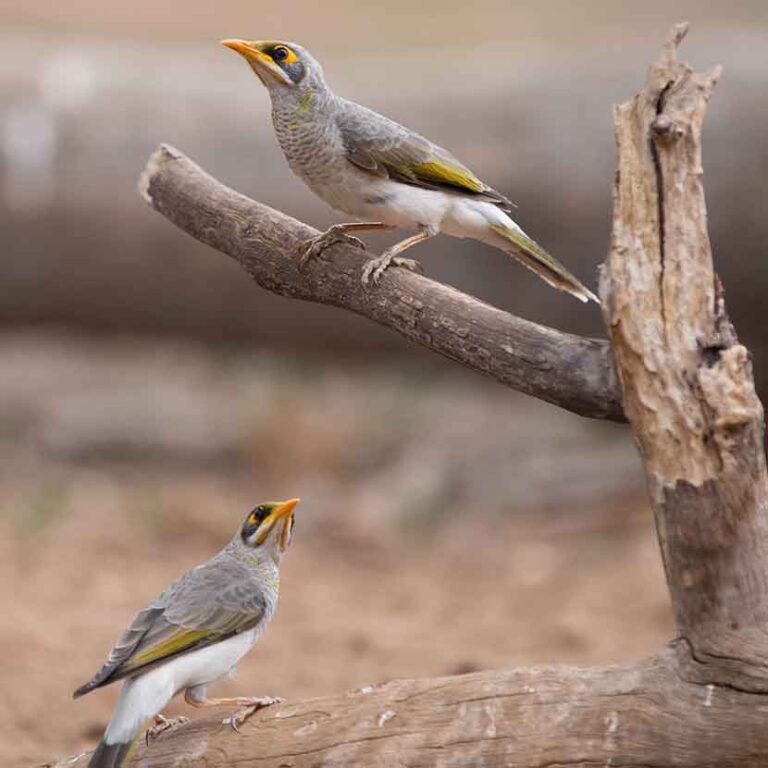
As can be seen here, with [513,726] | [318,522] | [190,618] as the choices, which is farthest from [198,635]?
[318,522]

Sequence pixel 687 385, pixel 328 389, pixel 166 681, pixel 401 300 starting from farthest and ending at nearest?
pixel 328 389
pixel 401 300
pixel 166 681
pixel 687 385

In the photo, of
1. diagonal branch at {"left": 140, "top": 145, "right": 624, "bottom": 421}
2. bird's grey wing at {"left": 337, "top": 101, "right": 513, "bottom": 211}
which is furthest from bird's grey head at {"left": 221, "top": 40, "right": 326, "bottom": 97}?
diagonal branch at {"left": 140, "top": 145, "right": 624, "bottom": 421}

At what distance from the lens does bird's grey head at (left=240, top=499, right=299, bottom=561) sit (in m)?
3.84

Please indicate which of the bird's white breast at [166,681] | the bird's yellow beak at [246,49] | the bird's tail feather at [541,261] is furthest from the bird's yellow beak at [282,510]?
the bird's yellow beak at [246,49]

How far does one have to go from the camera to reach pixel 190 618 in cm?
361

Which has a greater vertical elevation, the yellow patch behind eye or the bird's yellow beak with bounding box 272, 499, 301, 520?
the yellow patch behind eye

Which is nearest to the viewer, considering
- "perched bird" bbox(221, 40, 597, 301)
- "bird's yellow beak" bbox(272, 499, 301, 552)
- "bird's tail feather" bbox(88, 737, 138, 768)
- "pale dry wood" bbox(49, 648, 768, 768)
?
"pale dry wood" bbox(49, 648, 768, 768)

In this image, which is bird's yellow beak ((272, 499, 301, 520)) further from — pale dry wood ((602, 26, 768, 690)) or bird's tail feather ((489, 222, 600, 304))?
pale dry wood ((602, 26, 768, 690))

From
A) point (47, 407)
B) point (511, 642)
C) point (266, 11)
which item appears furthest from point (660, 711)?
point (266, 11)

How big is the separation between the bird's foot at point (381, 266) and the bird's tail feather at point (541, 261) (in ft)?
1.15

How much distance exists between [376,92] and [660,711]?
17.0 feet

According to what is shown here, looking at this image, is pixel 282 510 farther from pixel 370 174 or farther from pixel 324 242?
pixel 370 174

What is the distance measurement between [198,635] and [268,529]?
396 mm

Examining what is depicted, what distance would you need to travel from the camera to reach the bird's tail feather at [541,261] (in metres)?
3.88
